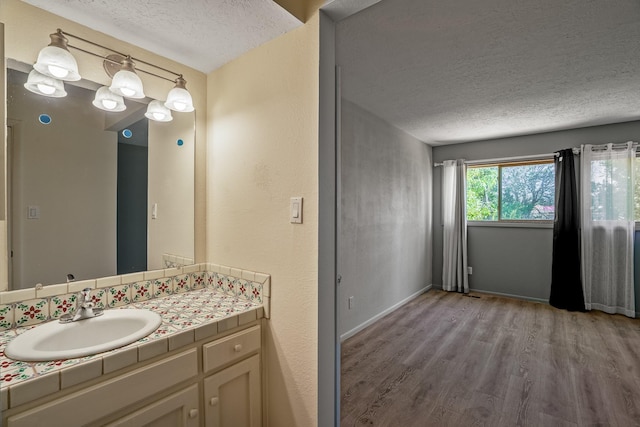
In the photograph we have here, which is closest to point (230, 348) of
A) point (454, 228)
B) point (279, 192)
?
point (279, 192)

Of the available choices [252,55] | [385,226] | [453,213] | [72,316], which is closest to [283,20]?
[252,55]

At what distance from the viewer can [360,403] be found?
1938 mm

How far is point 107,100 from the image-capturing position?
146 centimetres

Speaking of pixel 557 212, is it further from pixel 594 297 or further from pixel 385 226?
pixel 385 226

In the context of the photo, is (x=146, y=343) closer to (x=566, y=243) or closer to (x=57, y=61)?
(x=57, y=61)

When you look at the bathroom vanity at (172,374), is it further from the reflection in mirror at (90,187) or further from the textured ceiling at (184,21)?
the textured ceiling at (184,21)

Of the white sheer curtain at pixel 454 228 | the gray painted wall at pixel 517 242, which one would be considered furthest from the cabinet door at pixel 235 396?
the gray painted wall at pixel 517 242

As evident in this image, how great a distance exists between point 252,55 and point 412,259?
3.45 metres

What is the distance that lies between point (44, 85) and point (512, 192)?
5.07 meters

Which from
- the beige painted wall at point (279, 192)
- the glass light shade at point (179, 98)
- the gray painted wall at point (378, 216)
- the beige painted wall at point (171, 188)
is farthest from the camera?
the gray painted wall at point (378, 216)

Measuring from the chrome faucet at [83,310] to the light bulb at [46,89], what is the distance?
2.88ft

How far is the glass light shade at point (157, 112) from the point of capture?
5.37 feet

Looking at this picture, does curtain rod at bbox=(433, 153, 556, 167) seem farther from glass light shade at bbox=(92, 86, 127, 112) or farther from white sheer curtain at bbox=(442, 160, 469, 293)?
glass light shade at bbox=(92, 86, 127, 112)

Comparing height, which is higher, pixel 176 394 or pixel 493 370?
pixel 176 394
